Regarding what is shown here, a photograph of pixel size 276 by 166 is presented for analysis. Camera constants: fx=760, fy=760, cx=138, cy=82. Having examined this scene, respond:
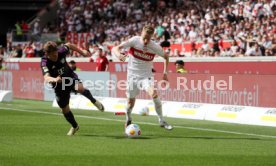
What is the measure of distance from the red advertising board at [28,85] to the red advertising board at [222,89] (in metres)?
7.15

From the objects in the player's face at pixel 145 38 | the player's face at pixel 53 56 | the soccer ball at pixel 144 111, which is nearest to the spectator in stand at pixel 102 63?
the soccer ball at pixel 144 111

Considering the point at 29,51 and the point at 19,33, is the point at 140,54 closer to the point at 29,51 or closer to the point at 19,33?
the point at 29,51

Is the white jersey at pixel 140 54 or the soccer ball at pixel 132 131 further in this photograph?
the white jersey at pixel 140 54

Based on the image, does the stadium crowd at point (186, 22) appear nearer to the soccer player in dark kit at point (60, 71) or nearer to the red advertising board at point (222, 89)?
the red advertising board at point (222, 89)

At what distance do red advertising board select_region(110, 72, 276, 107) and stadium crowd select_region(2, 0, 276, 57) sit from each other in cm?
395

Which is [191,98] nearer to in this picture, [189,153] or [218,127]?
[218,127]

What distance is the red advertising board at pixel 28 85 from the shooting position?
103 ft

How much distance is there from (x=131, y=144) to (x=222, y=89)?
30.8ft

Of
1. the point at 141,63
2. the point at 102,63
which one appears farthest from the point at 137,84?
the point at 102,63

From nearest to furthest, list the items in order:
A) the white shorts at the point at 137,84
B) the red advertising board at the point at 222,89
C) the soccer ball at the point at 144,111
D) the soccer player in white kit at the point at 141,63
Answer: the soccer player in white kit at the point at 141,63 < the white shorts at the point at 137,84 < the red advertising board at the point at 222,89 < the soccer ball at the point at 144,111

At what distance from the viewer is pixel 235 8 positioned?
3288 centimetres

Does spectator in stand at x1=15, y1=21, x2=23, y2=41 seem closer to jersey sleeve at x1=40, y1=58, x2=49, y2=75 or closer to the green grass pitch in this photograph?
the green grass pitch

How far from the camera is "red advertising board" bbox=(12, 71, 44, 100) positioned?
31.2 metres

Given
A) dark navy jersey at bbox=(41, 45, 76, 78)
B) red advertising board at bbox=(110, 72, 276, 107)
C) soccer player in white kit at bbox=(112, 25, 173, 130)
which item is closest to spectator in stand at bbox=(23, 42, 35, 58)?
red advertising board at bbox=(110, 72, 276, 107)
